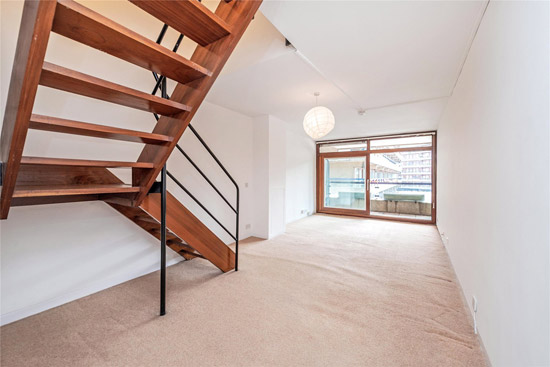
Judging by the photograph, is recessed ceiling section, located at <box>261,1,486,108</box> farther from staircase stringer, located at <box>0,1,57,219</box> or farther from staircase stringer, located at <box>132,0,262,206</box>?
staircase stringer, located at <box>0,1,57,219</box>

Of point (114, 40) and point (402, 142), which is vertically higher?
point (402, 142)

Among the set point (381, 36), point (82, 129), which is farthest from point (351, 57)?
point (82, 129)

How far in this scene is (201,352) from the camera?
5.24 feet

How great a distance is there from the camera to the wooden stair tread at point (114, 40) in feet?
2.71

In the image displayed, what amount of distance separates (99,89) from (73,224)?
1.82 meters

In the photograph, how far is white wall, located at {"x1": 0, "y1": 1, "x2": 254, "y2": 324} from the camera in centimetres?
190

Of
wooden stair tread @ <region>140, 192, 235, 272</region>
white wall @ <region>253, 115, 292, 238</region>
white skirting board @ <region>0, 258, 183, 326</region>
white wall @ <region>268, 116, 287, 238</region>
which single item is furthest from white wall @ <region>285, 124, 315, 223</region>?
white skirting board @ <region>0, 258, 183, 326</region>

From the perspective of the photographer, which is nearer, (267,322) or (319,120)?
(267,322)

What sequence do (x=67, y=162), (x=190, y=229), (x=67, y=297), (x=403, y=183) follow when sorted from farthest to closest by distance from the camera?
(x=403, y=183) < (x=190, y=229) < (x=67, y=297) < (x=67, y=162)

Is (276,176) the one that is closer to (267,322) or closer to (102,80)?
(267,322)

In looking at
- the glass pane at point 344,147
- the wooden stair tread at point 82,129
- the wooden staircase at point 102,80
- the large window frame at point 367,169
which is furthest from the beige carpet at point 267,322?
the glass pane at point 344,147

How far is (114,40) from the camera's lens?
0.97 m

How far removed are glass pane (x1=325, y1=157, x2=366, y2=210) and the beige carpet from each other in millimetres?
3813

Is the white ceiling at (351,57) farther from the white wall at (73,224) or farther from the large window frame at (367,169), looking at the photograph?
the large window frame at (367,169)
